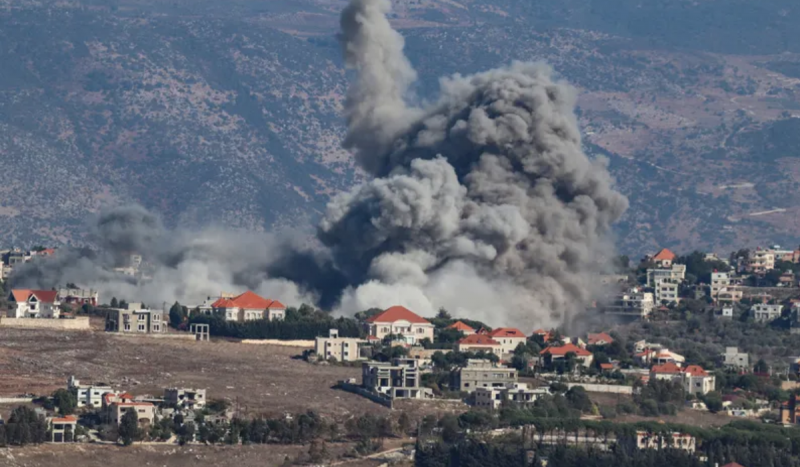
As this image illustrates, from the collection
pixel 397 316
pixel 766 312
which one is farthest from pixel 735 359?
pixel 397 316

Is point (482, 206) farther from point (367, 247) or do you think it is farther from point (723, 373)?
point (723, 373)

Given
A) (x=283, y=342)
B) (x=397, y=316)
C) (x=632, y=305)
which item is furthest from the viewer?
(x=632, y=305)

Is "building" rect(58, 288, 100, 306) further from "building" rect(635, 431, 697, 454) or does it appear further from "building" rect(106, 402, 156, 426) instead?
"building" rect(635, 431, 697, 454)

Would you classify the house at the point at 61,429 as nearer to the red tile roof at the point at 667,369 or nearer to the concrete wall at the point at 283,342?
the concrete wall at the point at 283,342

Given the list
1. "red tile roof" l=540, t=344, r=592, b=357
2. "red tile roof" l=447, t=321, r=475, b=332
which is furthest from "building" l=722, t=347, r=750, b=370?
"red tile roof" l=447, t=321, r=475, b=332

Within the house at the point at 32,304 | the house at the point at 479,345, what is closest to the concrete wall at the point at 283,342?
the house at the point at 479,345

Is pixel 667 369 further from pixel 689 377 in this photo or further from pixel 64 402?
pixel 64 402
